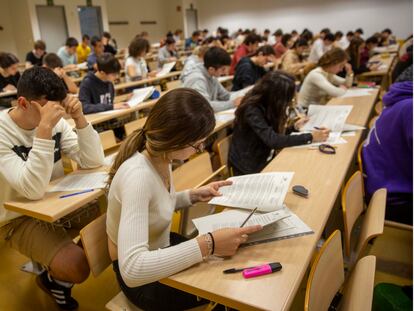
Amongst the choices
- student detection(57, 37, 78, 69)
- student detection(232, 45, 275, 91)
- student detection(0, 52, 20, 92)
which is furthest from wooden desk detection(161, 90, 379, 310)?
student detection(57, 37, 78, 69)

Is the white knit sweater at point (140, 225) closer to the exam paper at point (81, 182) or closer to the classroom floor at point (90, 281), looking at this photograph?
the exam paper at point (81, 182)

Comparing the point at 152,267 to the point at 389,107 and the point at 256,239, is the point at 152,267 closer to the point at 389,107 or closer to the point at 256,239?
the point at 256,239

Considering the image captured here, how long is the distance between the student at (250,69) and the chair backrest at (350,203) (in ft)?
8.92

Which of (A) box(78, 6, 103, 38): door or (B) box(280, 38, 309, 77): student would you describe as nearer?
(B) box(280, 38, 309, 77): student

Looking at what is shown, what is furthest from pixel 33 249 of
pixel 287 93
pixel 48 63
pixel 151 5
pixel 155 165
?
pixel 151 5

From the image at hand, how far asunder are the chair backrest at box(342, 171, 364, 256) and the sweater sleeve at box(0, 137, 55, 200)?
1267mm

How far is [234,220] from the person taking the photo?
128 cm

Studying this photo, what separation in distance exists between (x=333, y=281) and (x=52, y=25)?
10940mm

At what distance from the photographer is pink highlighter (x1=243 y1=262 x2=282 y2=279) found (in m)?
1.02

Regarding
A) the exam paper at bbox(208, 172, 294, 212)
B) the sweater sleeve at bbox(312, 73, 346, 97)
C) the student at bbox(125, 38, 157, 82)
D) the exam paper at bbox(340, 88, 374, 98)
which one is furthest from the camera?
the student at bbox(125, 38, 157, 82)

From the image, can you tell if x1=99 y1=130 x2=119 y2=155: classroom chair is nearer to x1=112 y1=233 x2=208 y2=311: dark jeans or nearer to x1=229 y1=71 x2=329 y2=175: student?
x1=229 y1=71 x2=329 y2=175: student

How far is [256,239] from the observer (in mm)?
1196

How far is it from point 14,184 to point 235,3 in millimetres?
14920

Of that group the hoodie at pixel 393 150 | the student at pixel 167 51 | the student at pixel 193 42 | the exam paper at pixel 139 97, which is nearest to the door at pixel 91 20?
the student at pixel 193 42
